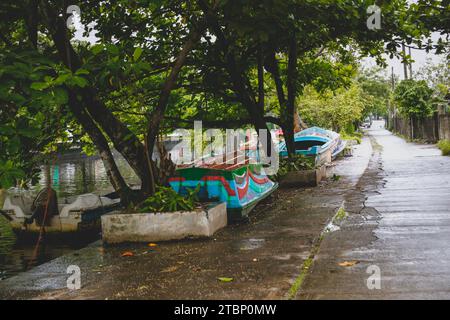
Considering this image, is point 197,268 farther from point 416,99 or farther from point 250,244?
point 416,99

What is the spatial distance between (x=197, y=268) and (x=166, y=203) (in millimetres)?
2088

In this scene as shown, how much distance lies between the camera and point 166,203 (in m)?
8.16

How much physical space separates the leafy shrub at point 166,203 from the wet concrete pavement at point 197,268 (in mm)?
579

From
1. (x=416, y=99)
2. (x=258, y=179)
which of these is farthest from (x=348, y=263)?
(x=416, y=99)

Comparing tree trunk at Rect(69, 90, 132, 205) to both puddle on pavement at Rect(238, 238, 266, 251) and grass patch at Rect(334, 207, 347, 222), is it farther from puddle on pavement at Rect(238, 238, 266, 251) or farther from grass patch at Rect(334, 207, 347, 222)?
grass patch at Rect(334, 207, 347, 222)

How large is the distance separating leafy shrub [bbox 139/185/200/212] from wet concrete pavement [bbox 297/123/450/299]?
2.26 metres

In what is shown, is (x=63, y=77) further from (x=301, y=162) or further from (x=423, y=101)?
(x=423, y=101)

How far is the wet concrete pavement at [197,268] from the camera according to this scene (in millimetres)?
5359

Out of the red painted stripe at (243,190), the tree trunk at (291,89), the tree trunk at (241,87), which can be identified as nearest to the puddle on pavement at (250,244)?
the red painted stripe at (243,190)

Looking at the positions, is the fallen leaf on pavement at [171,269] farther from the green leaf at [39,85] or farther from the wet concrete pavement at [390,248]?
the green leaf at [39,85]

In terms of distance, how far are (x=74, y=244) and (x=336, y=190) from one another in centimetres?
649

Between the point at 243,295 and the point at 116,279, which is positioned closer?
the point at 243,295
